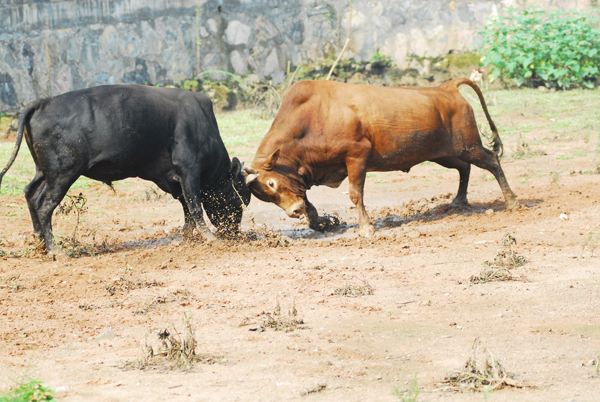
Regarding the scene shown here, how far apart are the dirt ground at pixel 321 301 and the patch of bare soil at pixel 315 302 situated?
0.02 meters

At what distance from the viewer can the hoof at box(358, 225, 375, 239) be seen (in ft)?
36.1

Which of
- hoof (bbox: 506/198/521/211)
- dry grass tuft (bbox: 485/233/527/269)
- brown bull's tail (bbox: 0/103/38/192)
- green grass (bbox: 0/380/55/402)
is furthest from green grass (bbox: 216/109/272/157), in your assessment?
green grass (bbox: 0/380/55/402)

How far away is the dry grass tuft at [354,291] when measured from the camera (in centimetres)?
865

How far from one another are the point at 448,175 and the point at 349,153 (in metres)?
3.27

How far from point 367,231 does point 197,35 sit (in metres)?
8.34

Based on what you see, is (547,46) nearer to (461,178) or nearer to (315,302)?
(461,178)

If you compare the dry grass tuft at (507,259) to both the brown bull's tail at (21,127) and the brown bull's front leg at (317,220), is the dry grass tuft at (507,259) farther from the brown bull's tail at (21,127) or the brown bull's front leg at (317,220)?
the brown bull's tail at (21,127)

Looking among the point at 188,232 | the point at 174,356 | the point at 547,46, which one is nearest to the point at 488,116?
the point at 188,232

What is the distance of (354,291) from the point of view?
28.4ft

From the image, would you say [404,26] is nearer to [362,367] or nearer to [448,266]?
[448,266]

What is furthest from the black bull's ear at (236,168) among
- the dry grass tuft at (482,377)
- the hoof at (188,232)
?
the dry grass tuft at (482,377)

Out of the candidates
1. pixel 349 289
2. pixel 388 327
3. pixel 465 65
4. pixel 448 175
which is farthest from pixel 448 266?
pixel 465 65

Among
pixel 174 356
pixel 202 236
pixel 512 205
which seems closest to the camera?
pixel 174 356

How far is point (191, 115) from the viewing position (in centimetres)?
1107
